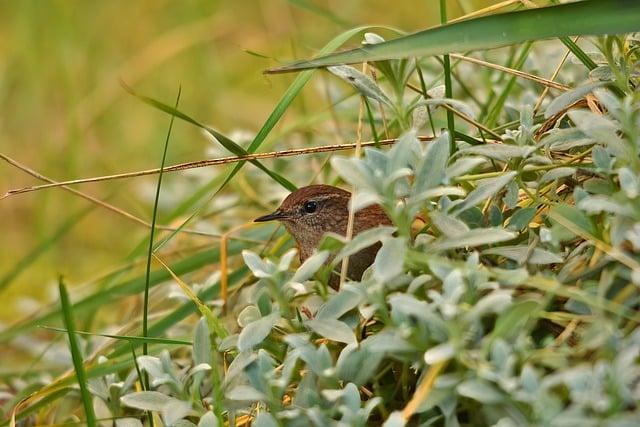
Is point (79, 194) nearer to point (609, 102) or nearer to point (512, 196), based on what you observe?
Result: point (512, 196)

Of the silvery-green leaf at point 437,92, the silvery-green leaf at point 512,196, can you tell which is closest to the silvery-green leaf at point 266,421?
the silvery-green leaf at point 512,196

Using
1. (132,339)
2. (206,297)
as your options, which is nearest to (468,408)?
(132,339)

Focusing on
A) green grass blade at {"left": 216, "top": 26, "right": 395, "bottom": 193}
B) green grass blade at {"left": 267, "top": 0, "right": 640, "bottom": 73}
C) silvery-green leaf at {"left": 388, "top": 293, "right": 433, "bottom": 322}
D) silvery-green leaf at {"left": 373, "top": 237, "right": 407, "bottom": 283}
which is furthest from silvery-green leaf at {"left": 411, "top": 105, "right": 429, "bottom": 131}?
silvery-green leaf at {"left": 388, "top": 293, "right": 433, "bottom": 322}

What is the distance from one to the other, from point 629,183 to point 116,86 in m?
5.07

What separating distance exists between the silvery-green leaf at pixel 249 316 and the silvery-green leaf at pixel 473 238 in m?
0.53

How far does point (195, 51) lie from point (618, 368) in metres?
5.56

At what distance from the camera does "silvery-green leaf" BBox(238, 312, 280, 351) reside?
261 cm

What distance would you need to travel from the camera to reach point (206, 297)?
3623mm

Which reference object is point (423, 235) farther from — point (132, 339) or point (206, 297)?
point (206, 297)

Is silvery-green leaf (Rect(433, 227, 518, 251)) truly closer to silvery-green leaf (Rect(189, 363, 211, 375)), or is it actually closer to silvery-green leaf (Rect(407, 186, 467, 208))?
silvery-green leaf (Rect(407, 186, 467, 208))

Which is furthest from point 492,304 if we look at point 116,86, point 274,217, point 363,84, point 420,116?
point 116,86

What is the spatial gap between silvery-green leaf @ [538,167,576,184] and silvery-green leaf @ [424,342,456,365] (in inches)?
26.9

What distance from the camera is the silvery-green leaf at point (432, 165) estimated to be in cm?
256

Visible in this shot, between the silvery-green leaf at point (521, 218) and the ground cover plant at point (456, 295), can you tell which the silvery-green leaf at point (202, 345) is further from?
the silvery-green leaf at point (521, 218)
